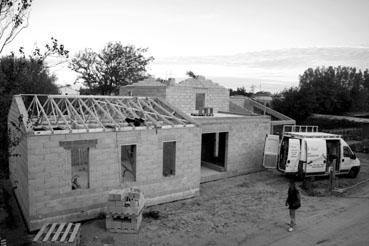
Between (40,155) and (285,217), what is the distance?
365 inches

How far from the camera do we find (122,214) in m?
10.5

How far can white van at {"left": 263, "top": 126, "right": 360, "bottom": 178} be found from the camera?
52.5ft

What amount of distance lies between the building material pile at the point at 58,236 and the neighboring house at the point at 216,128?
8275mm

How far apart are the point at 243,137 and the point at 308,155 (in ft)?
12.1

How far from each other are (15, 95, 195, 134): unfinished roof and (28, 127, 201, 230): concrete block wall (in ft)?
1.21

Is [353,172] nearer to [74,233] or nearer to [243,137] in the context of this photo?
[243,137]

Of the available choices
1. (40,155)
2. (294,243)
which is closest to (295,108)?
(294,243)

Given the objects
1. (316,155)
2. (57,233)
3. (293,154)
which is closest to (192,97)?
(293,154)

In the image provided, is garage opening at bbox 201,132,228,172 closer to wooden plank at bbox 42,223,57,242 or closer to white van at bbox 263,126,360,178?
white van at bbox 263,126,360,178

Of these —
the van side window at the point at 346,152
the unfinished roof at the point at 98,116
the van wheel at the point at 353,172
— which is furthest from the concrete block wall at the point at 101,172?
the van wheel at the point at 353,172

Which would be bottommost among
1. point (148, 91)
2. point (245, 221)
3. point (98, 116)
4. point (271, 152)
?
point (245, 221)

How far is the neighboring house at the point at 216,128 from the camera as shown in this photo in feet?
56.6

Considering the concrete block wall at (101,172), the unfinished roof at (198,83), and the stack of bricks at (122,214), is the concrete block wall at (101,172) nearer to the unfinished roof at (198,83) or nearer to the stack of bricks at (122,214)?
the stack of bricks at (122,214)

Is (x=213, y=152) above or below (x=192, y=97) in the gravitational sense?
below
